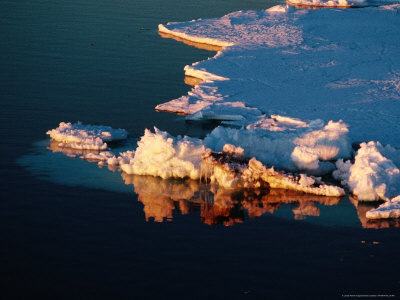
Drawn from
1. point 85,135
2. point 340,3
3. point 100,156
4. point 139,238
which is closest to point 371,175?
point 139,238

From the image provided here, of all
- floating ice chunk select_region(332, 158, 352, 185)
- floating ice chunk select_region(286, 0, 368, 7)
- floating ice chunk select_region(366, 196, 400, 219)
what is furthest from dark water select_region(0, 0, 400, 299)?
floating ice chunk select_region(286, 0, 368, 7)

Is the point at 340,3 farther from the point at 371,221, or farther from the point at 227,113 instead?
the point at 371,221

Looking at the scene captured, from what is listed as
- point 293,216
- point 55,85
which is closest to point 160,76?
point 55,85

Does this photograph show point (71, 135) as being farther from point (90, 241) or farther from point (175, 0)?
point (175, 0)

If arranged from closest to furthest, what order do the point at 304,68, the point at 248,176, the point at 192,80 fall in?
the point at 248,176 < the point at 304,68 < the point at 192,80

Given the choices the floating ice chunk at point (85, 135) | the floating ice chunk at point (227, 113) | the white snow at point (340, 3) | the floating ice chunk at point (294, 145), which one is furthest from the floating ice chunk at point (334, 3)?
the floating ice chunk at point (85, 135)

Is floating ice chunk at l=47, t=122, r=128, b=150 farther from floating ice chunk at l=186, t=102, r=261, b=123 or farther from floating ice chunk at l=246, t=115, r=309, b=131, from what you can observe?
floating ice chunk at l=246, t=115, r=309, b=131

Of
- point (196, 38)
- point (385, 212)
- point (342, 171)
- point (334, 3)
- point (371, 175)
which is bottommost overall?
point (385, 212)
